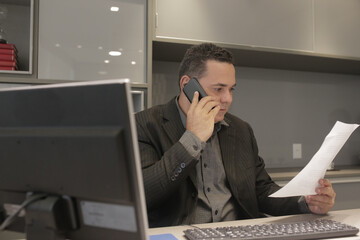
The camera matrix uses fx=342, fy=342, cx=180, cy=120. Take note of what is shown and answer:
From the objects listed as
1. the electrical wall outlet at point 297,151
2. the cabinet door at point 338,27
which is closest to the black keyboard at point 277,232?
the cabinet door at point 338,27

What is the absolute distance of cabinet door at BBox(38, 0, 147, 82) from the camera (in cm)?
179

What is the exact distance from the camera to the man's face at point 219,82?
4.51ft

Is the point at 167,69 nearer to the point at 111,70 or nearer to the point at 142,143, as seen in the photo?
the point at 111,70

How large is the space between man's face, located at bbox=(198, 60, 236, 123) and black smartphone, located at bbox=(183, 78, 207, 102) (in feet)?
0.15

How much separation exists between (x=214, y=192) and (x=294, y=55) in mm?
1368

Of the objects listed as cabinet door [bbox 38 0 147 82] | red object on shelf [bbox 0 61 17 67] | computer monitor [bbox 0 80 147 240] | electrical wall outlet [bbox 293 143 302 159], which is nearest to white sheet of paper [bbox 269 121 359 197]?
computer monitor [bbox 0 80 147 240]

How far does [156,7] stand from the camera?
1.97m

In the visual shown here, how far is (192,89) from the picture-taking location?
1367 mm

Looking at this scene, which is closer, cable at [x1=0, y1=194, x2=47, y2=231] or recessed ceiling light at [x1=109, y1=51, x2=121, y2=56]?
cable at [x1=0, y1=194, x2=47, y2=231]

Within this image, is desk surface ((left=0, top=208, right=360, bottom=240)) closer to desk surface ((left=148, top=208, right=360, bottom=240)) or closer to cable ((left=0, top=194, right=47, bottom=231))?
desk surface ((left=148, top=208, right=360, bottom=240))

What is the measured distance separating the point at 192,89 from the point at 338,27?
1603 mm

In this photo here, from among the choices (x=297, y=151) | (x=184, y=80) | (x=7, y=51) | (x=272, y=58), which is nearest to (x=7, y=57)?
(x=7, y=51)

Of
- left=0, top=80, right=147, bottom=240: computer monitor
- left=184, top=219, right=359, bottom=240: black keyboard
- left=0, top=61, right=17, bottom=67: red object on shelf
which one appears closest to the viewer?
left=0, top=80, right=147, bottom=240: computer monitor

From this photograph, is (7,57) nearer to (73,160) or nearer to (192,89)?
(192,89)
